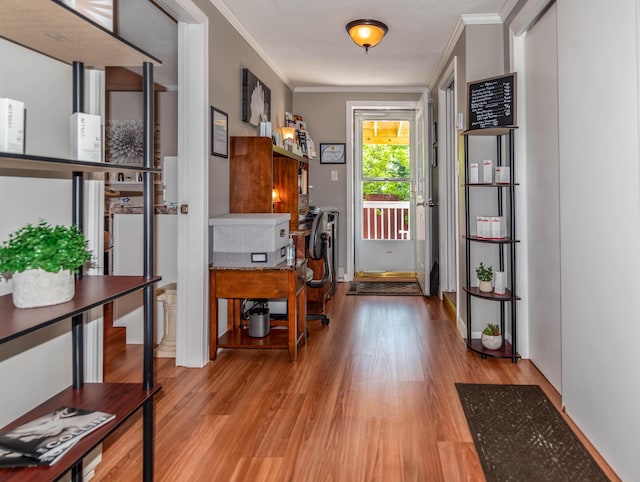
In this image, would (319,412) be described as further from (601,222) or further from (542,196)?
(542,196)

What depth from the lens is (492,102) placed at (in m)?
2.91

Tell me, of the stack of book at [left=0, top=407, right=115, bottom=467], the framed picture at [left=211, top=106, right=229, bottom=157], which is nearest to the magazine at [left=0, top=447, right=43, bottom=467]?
the stack of book at [left=0, top=407, right=115, bottom=467]

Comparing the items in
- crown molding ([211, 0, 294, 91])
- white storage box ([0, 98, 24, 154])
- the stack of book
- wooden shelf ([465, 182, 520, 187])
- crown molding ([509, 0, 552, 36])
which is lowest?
the stack of book

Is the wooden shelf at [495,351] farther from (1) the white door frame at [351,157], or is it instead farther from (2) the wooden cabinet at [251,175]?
(1) the white door frame at [351,157]

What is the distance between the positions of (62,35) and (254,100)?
9.39 ft

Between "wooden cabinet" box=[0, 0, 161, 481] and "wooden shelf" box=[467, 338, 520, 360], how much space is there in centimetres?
222

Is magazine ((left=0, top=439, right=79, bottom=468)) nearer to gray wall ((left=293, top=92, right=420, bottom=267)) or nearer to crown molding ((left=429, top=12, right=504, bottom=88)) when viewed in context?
crown molding ((left=429, top=12, right=504, bottom=88))

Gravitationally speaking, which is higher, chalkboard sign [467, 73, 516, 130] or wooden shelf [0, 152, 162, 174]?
chalkboard sign [467, 73, 516, 130]

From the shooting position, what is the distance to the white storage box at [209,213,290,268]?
2904 millimetres

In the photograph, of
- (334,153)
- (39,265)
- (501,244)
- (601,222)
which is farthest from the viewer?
(334,153)

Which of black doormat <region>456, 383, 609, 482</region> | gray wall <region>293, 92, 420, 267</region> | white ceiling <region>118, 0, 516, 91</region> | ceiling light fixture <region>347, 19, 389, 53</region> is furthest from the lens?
gray wall <region>293, 92, 420, 267</region>

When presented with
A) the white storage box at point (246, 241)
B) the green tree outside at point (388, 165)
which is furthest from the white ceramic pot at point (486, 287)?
the green tree outside at point (388, 165)

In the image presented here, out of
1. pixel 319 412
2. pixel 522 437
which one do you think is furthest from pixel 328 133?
pixel 522 437

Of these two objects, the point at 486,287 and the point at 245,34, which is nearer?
the point at 486,287
